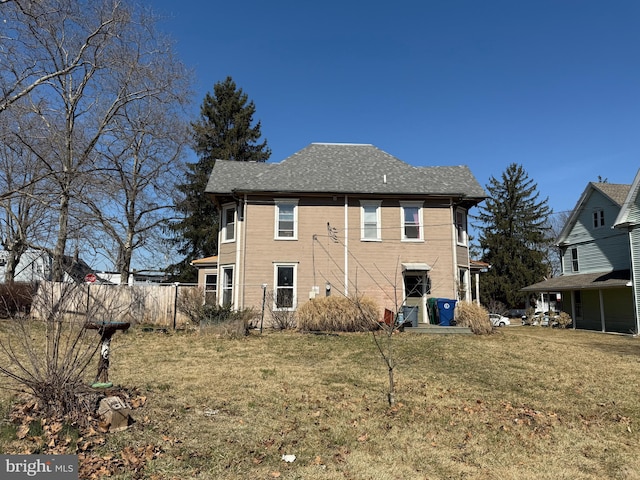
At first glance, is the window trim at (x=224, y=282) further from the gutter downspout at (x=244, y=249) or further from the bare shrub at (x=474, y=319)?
the bare shrub at (x=474, y=319)

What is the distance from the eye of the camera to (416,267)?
17281 millimetres

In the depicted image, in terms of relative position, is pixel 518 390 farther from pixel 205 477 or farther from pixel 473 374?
pixel 205 477

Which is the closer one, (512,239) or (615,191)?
(615,191)

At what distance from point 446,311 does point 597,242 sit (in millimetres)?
15110

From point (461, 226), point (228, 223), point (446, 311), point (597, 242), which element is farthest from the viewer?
point (597, 242)

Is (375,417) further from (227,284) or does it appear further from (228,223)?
(228,223)

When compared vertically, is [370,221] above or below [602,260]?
above

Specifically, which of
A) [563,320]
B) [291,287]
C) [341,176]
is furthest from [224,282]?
[563,320]

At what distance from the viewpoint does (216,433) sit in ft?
16.0

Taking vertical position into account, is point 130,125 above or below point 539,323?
above

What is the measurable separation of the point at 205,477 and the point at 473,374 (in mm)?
6345

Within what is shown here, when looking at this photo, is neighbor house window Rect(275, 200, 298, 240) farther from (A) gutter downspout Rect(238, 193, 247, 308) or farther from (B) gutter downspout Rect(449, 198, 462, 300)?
(B) gutter downspout Rect(449, 198, 462, 300)

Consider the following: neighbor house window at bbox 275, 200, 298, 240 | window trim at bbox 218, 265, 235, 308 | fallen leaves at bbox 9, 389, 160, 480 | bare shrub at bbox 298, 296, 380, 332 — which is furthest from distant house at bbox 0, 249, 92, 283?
neighbor house window at bbox 275, 200, 298, 240

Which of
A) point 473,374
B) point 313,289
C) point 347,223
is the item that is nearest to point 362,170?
point 347,223
